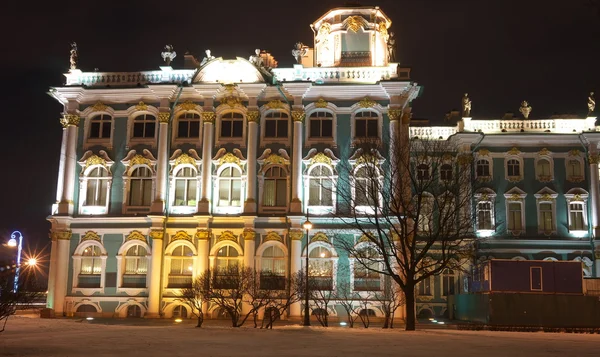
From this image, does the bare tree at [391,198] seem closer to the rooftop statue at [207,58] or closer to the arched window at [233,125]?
the arched window at [233,125]

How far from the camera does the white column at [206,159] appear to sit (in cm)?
4544

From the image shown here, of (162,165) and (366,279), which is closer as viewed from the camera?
(366,279)

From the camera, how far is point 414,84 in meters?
46.2

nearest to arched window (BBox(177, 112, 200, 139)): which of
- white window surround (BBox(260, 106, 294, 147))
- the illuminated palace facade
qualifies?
the illuminated palace facade

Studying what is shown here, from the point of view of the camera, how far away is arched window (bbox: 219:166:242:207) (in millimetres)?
46281

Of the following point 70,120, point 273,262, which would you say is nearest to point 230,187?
point 273,262

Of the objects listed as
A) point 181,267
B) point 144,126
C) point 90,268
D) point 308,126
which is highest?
point 144,126

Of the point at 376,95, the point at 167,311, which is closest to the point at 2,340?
the point at 167,311

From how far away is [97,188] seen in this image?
4725cm

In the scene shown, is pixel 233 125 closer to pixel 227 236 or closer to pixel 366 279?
pixel 227 236

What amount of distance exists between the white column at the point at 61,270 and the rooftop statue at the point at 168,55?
12.9 metres

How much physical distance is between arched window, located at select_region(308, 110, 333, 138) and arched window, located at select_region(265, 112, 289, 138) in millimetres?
1624

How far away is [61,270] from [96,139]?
28.7 ft

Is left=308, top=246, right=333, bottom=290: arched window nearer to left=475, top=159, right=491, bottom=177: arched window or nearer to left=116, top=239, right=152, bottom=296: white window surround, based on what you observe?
left=116, top=239, right=152, bottom=296: white window surround
